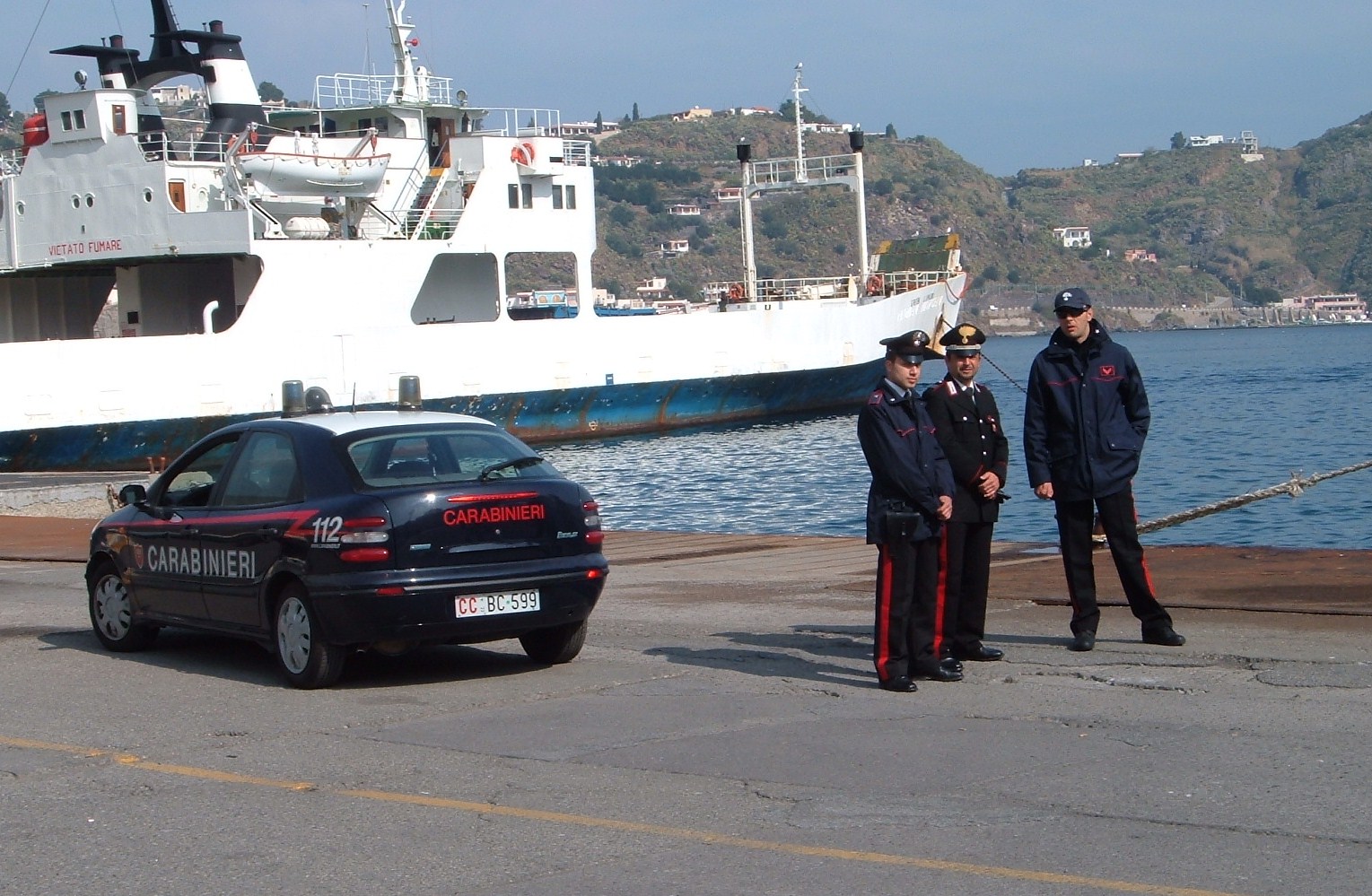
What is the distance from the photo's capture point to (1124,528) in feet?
26.9

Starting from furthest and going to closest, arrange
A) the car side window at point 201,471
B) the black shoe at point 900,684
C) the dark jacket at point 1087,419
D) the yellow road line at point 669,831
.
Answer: the car side window at point 201,471 → the dark jacket at point 1087,419 → the black shoe at point 900,684 → the yellow road line at point 669,831

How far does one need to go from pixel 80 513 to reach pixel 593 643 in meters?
13.4

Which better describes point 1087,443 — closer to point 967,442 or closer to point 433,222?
point 967,442

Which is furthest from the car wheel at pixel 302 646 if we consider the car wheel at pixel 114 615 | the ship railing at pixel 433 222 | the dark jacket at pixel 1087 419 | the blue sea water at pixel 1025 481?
the ship railing at pixel 433 222

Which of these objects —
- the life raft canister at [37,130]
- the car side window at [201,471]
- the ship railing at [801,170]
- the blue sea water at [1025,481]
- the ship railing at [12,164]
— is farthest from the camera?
the ship railing at [801,170]

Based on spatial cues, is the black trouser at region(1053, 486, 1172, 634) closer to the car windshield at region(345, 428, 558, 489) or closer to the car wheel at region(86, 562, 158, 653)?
the car windshield at region(345, 428, 558, 489)

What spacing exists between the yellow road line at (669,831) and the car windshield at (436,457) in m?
1.98

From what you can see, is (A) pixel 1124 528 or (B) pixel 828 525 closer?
(A) pixel 1124 528

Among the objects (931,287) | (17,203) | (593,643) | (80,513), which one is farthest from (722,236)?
(593,643)

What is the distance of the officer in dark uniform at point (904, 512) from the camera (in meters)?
7.54

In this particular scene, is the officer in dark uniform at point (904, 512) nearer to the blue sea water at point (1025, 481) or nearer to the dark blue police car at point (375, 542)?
the dark blue police car at point (375, 542)

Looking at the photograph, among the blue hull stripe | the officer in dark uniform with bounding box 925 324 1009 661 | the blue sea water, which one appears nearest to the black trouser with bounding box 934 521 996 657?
the officer in dark uniform with bounding box 925 324 1009 661

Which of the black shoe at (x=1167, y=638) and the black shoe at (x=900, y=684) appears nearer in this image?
the black shoe at (x=900, y=684)

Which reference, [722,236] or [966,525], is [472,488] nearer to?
[966,525]
